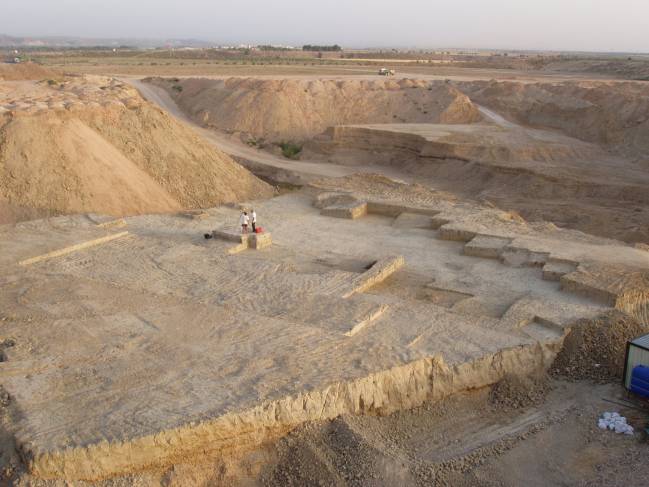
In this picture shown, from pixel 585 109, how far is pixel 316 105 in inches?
479

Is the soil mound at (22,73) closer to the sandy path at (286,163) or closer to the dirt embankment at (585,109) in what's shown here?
the sandy path at (286,163)

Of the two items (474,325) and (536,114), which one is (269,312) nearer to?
(474,325)

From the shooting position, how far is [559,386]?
8.23 metres

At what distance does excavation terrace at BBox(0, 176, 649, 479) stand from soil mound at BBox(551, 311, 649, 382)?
0.23 meters

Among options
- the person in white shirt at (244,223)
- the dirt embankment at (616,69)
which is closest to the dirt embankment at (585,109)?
the dirt embankment at (616,69)

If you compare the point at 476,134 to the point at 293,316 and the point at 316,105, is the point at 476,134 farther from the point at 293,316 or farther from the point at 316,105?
the point at 293,316

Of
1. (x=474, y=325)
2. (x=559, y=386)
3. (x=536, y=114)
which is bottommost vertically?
(x=559, y=386)

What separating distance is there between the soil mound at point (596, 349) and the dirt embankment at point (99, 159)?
412 inches

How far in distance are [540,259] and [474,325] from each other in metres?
3.37

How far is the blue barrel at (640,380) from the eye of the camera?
7516 millimetres

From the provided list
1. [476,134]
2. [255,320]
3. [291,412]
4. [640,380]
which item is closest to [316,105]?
[476,134]

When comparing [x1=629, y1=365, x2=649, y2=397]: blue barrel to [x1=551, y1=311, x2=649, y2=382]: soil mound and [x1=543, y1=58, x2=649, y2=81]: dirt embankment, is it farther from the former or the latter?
[x1=543, y1=58, x2=649, y2=81]: dirt embankment

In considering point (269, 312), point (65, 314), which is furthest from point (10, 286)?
point (269, 312)

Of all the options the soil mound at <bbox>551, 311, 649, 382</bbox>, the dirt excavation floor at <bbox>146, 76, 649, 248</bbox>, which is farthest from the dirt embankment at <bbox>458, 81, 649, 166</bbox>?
the soil mound at <bbox>551, 311, 649, 382</bbox>
